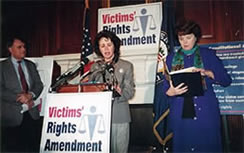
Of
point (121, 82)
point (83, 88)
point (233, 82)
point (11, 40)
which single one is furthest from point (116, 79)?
point (11, 40)

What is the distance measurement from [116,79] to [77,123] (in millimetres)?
494

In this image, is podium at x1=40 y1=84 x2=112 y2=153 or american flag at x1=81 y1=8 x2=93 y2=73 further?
american flag at x1=81 y1=8 x2=93 y2=73

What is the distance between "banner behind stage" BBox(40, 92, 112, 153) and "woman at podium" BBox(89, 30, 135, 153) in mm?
203

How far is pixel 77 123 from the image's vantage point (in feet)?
5.62

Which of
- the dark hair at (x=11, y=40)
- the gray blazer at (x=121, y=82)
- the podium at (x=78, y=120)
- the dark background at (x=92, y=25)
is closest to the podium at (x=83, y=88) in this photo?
the podium at (x=78, y=120)

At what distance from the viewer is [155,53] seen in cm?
220

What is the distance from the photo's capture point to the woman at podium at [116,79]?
1.90 m

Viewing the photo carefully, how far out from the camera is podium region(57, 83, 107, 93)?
1.76m

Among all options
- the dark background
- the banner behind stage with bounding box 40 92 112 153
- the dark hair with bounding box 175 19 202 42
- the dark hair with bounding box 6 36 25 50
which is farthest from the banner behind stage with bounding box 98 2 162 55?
the dark hair with bounding box 6 36 25 50

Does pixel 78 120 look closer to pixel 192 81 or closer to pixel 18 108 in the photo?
pixel 18 108

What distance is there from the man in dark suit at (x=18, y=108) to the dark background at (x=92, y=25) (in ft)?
0.68

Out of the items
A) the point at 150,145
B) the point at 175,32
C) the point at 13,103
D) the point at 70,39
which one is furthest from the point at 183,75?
the point at 13,103

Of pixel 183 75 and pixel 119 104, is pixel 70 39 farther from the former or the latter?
pixel 183 75

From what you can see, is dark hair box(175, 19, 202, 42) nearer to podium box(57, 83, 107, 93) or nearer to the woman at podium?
the woman at podium
